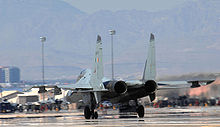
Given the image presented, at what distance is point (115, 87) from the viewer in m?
46.1

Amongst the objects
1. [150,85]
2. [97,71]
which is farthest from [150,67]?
[97,71]

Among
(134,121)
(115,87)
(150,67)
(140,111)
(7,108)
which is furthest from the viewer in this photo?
(7,108)

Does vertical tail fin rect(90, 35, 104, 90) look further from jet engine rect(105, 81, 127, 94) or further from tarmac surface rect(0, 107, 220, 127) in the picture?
tarmac surface rect(0, 107, 220, 127)

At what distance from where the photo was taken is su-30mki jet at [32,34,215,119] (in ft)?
152

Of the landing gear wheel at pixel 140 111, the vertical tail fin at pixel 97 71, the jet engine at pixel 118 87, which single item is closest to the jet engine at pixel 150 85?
the jet engine at pixel 118 87

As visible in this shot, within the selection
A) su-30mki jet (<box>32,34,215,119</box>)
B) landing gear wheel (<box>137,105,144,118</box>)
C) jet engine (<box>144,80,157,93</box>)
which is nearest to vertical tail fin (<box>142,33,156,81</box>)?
su-30mki jet (<box>32,34,215,119</box>)

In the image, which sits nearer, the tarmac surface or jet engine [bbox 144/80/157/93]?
the tarmac surface

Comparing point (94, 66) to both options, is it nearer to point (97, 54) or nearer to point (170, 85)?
point (97, 54)

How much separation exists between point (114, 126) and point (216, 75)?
29021 millimetres

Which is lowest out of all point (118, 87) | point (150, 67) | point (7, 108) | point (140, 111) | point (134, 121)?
point (7, 108)

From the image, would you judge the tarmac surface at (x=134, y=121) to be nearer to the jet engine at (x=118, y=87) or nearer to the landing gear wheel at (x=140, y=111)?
the landing gear wheel at (x=140, y=111)

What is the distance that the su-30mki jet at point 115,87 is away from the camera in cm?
4647

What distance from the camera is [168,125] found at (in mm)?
36750

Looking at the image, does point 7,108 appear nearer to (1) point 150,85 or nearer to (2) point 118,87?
(2) point 118,87
